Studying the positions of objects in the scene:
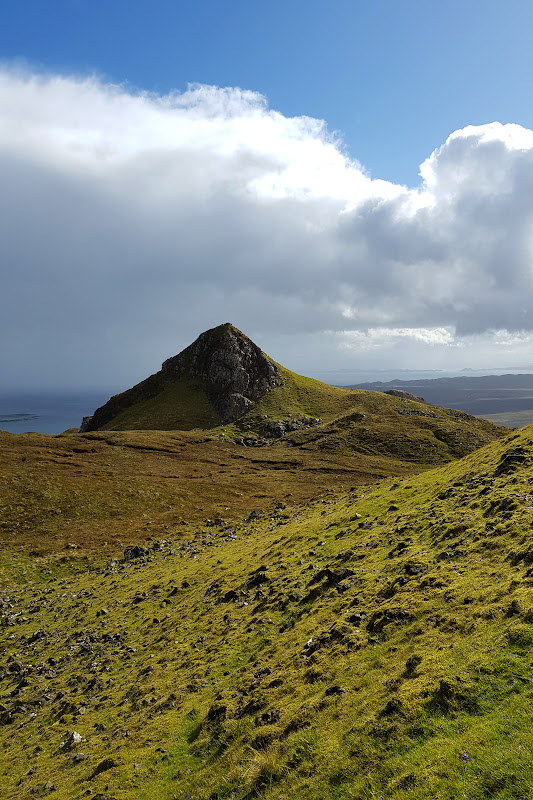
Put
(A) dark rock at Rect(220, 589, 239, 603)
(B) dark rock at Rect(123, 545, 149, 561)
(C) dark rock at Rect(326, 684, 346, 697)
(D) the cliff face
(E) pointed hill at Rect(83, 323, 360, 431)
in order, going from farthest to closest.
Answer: (D) the cliff face, (E) pointed hill at Rect(83, 323, 360, 431), (B) dark rock at Rect(123, 545, 149, 561), (A) dark rock at Rect(220, 589, 239, 603), (C) dark rock at Rect(326, 684, 346, 697)

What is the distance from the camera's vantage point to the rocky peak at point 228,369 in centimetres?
14948

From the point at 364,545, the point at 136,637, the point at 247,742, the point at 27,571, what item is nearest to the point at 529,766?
the point at 247,742

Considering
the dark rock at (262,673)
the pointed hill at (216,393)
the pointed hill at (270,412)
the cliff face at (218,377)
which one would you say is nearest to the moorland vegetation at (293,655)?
the dark rock at (262,673)

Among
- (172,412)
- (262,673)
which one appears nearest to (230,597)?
(262,673)

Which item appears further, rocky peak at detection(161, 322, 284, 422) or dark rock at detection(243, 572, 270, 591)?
rocky peak at detection(161, 322, 284, 422)

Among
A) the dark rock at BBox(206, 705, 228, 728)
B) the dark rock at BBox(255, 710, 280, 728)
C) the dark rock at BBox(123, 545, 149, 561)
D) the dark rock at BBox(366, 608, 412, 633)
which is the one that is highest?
the dark rock at BBox(366, 608, 412, 633)

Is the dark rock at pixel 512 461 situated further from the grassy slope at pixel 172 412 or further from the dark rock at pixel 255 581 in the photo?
the grassy slope at pixel 172 412

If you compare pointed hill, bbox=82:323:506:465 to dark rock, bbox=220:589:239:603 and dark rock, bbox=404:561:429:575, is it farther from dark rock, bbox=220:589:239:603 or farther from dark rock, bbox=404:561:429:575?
dark rock, bbox=404:561:429:575

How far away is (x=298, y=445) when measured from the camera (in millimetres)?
117188

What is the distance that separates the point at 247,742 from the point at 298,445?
10501 cm

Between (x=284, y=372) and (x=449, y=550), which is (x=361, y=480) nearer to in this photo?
(x=449, y=550)

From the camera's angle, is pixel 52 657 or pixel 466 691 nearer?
pixel 466 691

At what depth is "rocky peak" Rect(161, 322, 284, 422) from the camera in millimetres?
149475

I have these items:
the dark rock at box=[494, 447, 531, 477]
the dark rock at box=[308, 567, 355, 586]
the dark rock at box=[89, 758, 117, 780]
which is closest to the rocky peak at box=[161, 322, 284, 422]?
the dark rock at box=[494, 447, 531, 477]
